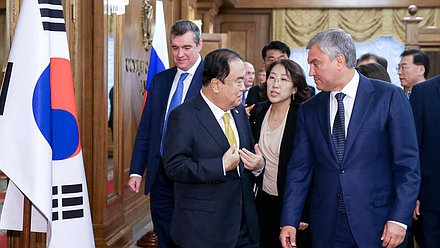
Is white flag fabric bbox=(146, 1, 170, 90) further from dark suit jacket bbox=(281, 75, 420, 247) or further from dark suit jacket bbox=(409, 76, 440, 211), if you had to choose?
dark suit jacket bbox=(281, 75, 420, 247)

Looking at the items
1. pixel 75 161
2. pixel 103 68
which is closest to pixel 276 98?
pixel 75 161

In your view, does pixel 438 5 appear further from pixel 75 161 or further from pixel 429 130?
pixel 75 161

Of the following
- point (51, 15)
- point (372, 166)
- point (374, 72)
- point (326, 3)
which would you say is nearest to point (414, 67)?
point (374, 72)

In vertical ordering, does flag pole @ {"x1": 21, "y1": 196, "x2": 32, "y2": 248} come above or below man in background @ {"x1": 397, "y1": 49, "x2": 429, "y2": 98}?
below

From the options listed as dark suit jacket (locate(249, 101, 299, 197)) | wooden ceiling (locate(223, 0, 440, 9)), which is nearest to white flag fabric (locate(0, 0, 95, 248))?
dark suit jacket (locate(249, 101, 299, 197))

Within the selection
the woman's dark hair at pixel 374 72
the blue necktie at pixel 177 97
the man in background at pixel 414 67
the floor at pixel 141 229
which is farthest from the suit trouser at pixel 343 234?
the floor at pixel 141 229

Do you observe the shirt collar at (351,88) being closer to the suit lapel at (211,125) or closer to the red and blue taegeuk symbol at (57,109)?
the suit lapel at (211,125)

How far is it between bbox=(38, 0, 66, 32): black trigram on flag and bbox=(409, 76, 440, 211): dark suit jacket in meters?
1.91

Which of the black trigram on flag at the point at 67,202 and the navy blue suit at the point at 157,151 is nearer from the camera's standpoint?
the black trigram on flag at the point at 67,202

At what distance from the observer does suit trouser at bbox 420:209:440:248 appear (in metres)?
3.24

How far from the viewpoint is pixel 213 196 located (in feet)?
8.33

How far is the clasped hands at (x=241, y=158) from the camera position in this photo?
245cm

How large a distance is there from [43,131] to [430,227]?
2123 mm

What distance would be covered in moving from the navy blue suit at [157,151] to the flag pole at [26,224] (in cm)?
69
